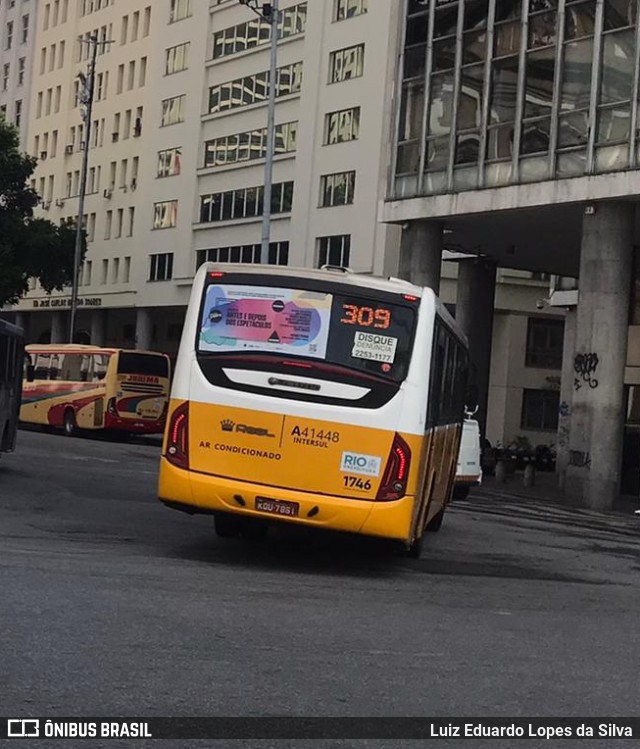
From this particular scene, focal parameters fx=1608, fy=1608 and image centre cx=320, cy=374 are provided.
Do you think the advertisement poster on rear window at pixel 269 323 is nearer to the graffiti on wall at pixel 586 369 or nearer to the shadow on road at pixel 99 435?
the graffiti on wall at pixel 586 369

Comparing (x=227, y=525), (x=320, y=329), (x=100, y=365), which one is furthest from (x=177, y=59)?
(x=320, y=329)

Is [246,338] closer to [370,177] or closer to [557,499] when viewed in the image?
[557,499]

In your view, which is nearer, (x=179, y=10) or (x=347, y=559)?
(x=347, y=559)

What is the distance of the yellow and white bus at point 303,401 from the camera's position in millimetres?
14375

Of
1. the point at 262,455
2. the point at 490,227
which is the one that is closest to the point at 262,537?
the point at 262,455

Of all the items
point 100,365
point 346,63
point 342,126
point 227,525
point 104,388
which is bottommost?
point 227,525

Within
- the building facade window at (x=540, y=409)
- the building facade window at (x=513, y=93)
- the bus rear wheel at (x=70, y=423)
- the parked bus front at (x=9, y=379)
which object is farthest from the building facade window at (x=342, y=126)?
the parked bus front at (x=9, y=379)

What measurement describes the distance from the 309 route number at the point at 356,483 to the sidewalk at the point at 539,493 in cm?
1871

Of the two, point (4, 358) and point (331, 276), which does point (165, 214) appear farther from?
point (331, 276)

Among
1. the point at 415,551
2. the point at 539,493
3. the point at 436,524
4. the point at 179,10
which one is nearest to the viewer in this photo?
the point at 415,551

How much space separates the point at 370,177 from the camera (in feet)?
184

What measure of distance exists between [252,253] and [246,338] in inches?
1922

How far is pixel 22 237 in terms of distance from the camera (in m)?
69.6

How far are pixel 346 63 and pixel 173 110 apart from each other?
15045 millimetres
